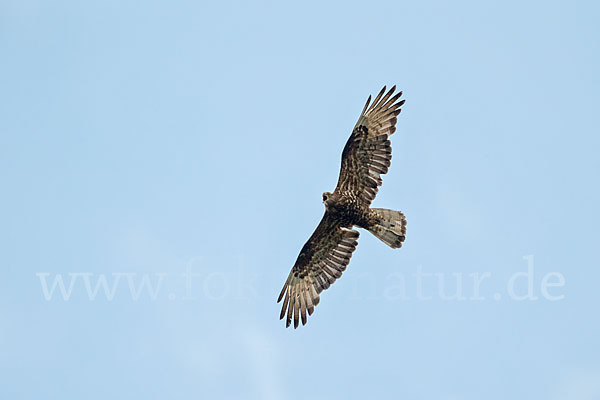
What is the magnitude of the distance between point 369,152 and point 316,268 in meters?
2.94

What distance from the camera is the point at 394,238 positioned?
64.7 ft

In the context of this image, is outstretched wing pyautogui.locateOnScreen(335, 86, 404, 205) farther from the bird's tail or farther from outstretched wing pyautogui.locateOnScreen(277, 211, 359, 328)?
outstretched wing pyautogui.locateOnScreen(277, 211, 359, 328)

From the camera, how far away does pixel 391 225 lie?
19.7 m

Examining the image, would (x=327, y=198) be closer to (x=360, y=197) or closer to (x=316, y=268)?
(x=360, y=197)

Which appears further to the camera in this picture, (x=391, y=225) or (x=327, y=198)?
(x=391, y=225)

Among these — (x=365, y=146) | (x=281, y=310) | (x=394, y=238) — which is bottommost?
(x=281, y=310)

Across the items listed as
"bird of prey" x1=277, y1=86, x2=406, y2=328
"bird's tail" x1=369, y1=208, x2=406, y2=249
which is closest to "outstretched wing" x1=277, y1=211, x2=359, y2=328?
"bird of prey" x1=277, y1=86, x2=406, y2=328

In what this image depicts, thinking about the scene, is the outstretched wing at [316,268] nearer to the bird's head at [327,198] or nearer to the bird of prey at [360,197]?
the bird of prey at [360,197]

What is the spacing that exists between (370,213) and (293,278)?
7.99 ft

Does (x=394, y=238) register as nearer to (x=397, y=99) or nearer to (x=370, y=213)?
(x=370, y=213)

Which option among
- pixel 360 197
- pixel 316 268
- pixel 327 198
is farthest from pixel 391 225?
pixel 316 268

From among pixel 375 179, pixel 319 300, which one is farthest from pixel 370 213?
pixel 319 300

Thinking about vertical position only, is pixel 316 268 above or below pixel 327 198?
below

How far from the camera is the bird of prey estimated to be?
19.5 meters
